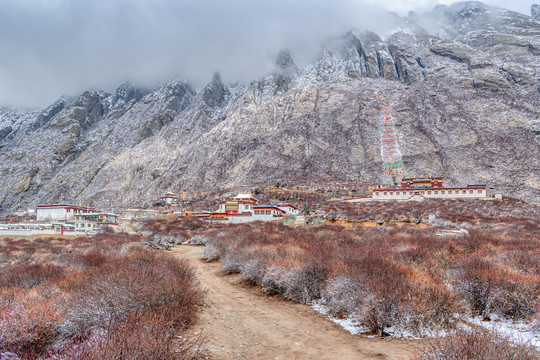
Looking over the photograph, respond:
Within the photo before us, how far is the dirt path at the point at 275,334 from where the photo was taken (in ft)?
18.5

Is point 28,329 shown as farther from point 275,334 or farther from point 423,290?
point 423,290

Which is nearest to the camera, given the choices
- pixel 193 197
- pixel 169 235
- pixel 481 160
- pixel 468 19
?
pixel 169 235

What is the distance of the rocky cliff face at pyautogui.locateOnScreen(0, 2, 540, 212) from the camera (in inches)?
2788

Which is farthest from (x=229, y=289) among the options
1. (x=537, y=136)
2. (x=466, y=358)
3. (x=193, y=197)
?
(x=537, y=136)

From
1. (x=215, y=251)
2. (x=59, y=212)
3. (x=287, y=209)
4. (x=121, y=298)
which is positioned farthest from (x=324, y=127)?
(x=121, y=298)

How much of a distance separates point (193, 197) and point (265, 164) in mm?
20848

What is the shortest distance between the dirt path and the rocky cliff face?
63.5 m

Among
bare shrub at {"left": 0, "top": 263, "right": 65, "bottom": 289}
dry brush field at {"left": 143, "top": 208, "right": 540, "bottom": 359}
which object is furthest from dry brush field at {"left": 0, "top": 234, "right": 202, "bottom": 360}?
dry brush field at {"left": 143, "top": 208, "right": 540, "bottom": 359}

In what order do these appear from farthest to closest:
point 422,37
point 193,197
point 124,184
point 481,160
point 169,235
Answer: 1. point 422,37
2. point 124,184
3. point 193,197
4. point 481,160
5. point 169,235

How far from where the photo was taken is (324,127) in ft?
284

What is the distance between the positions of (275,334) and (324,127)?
8387 cm

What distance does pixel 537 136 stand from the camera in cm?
6544

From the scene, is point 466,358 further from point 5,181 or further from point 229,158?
point 5,181

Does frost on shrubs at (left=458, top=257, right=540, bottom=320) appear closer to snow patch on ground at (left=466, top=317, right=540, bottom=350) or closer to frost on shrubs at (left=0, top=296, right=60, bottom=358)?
snow patch on ground at (left=466, top=317, right=540, bottom=350)
